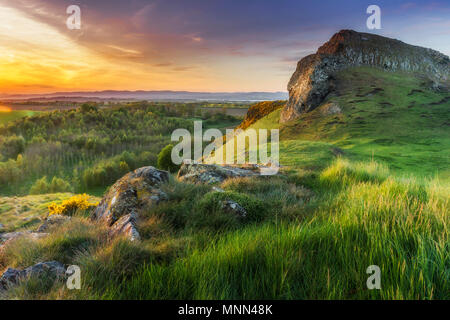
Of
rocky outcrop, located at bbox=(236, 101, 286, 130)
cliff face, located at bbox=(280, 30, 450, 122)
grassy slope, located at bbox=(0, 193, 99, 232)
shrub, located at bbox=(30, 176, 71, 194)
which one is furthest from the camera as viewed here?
shrub, located at bbox=(30, 176, 71, 194)

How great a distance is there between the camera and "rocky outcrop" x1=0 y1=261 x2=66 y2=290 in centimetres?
270

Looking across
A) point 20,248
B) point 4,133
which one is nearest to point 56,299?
point 20,248

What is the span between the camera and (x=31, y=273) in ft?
8.91

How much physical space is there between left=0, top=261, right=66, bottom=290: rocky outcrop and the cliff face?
2706 cm

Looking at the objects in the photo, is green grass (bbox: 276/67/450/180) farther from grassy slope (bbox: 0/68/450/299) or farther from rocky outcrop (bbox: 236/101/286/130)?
rocky outcrop (bbox: 236/101/286/130)

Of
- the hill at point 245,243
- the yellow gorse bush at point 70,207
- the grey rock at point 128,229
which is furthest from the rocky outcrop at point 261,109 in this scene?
the grey rock at point 128,229

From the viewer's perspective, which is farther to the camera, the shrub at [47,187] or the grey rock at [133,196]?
the shrub at [47,187]

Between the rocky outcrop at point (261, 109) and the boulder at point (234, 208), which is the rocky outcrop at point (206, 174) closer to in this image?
the boulder at point (234, 208)

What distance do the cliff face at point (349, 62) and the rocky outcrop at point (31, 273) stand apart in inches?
1065

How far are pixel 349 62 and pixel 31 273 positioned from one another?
3453 cm

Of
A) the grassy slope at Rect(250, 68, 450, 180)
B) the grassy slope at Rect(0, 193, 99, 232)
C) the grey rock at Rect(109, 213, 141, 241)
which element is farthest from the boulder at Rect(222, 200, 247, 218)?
the grassy slope at Rect(0, 193, 99, 232)

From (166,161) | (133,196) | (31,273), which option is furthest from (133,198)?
(166,161)

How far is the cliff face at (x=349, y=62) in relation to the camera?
27328 mm
